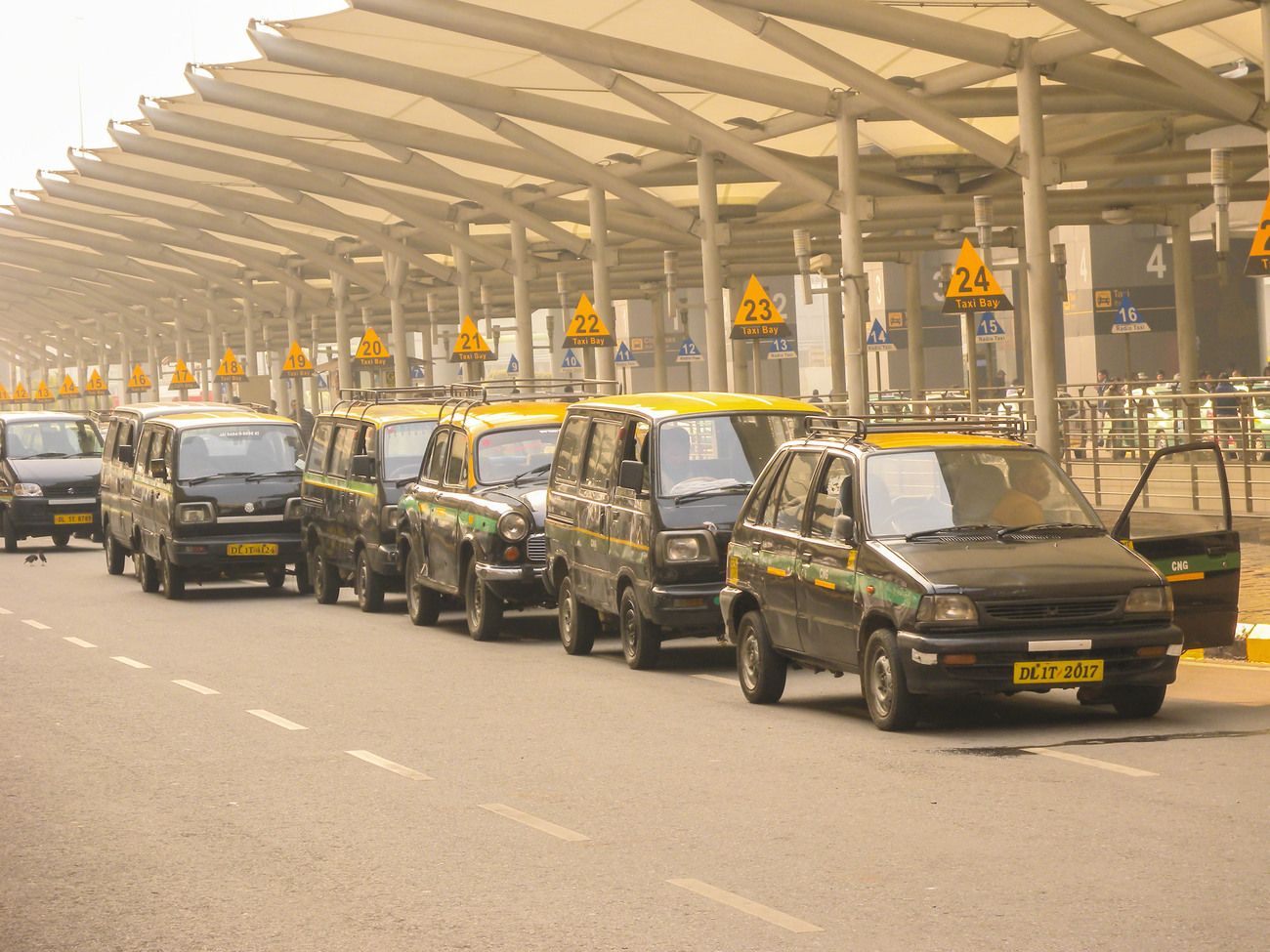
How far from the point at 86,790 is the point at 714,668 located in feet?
20.1

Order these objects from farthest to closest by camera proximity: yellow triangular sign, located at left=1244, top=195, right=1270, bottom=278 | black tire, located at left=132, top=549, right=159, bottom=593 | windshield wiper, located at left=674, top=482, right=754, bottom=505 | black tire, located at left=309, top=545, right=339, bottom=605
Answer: black tire, located at left=132, top=549, right=159, bottom=593 < black tire, located at left=309, top=545, right=339, bottom=605 < yellow triangular sign, located at left=1244, top=195, right=1270, bottom=278 < windshield wiper, located at left=674, top=482, right=754, bottom=505

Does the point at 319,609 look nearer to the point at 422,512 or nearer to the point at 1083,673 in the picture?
the point at 422,512

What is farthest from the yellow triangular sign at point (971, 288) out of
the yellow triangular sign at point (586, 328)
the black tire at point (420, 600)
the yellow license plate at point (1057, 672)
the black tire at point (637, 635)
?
the yellow triangular sign at point (586, 328)

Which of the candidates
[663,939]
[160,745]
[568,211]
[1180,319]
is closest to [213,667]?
[160,745]

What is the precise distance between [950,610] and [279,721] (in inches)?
169

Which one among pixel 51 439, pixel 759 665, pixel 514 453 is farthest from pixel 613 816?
pixel 51 439

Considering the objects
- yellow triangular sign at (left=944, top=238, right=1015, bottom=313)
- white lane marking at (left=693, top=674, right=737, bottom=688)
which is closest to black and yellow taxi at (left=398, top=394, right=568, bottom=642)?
white lane marking at (left=693, top=674, right=737, bottom=688)

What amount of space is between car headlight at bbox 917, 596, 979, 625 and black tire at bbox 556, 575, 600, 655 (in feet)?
18.7

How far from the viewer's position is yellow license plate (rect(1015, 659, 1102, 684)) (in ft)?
35.9

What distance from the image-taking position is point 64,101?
49.2 metres

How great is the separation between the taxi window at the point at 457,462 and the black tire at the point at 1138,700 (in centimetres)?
813

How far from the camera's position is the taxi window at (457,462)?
18.7 metres

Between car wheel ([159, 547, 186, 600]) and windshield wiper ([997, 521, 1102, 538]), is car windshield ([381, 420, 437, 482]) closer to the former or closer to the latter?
car wheel ([159, 547, 186, 600])

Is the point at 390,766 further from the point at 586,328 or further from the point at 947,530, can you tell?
the point at 586,328
